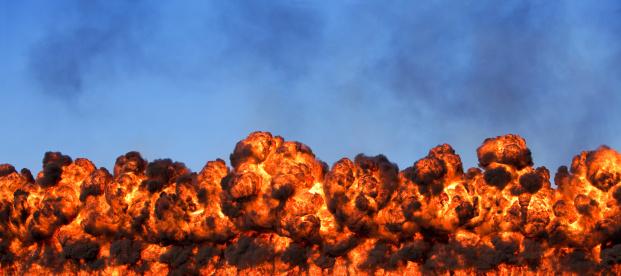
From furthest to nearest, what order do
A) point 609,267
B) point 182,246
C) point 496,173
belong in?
point 182,246 → point 496,173 → point 609,267

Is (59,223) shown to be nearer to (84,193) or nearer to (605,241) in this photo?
(84,193)

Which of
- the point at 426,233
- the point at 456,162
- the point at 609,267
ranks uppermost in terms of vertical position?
the point at 456,162

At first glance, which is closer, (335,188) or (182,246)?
(335,188)

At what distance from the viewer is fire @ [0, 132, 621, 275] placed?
1083 inches

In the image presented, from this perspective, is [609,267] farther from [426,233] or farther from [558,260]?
[426,233]

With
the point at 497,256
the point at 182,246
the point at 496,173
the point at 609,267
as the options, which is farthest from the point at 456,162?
the point at 182,246

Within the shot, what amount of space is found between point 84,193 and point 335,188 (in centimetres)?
1017

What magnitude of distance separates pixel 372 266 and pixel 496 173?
15.1 ft

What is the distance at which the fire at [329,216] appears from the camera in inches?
1083

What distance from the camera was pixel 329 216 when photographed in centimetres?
3019

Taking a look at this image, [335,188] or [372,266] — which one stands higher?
[335,188]

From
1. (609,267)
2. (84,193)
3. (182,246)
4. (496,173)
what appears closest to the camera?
(609,267)

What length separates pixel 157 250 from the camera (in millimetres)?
32781

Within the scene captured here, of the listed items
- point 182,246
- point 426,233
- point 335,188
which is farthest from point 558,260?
point 182,246
